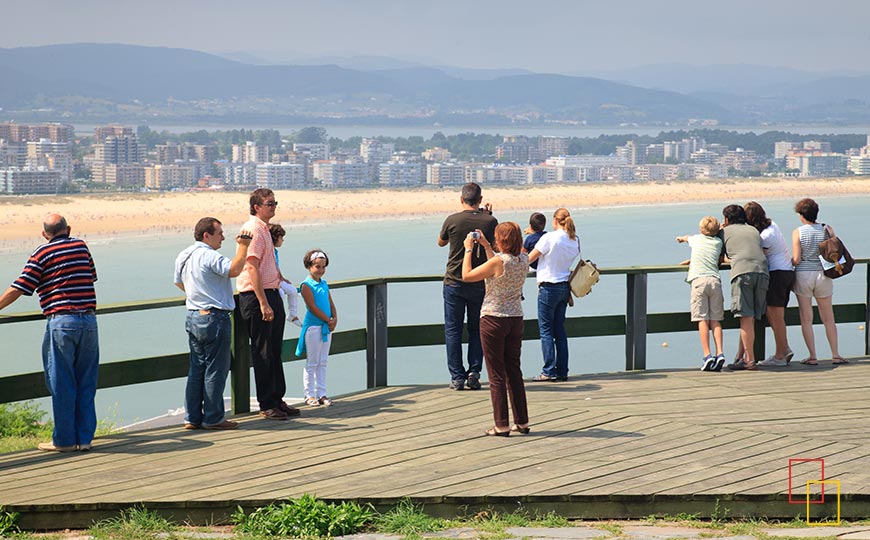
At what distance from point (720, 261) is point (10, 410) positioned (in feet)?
41.9

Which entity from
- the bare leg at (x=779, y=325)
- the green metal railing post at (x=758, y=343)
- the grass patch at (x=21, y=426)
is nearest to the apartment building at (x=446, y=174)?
the grass patch at (x=21, y=426)

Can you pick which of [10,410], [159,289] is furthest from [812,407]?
[159,289]

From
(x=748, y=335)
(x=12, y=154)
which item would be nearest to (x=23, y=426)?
(x=748, y=335)

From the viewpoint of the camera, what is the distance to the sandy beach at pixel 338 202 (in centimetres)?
7806

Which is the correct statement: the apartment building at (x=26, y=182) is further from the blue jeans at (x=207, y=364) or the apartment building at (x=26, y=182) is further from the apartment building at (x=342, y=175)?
the blue jeans at (x=207, y=364)

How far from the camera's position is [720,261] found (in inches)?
372

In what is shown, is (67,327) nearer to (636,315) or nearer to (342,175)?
(636,315)

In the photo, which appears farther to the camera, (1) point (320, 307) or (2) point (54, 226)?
(1) point (320, 307)

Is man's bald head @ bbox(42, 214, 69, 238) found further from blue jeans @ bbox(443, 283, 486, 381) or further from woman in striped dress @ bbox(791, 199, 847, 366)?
woman in striped dress @ bbox(791, 199, 847, 366)

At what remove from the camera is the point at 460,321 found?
8.38 meters

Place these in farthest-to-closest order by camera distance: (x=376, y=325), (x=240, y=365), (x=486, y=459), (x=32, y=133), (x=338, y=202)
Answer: (x=32, y=133) → (x=338, y=202) → (x=376, y=325) → (x=240, y=365) → (x=486, y=459)

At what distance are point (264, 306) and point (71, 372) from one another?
123 centimetres

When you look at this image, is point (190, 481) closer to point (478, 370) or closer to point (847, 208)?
point (478, 370)

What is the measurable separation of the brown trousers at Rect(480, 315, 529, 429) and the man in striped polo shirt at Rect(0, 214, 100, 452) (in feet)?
7.49
